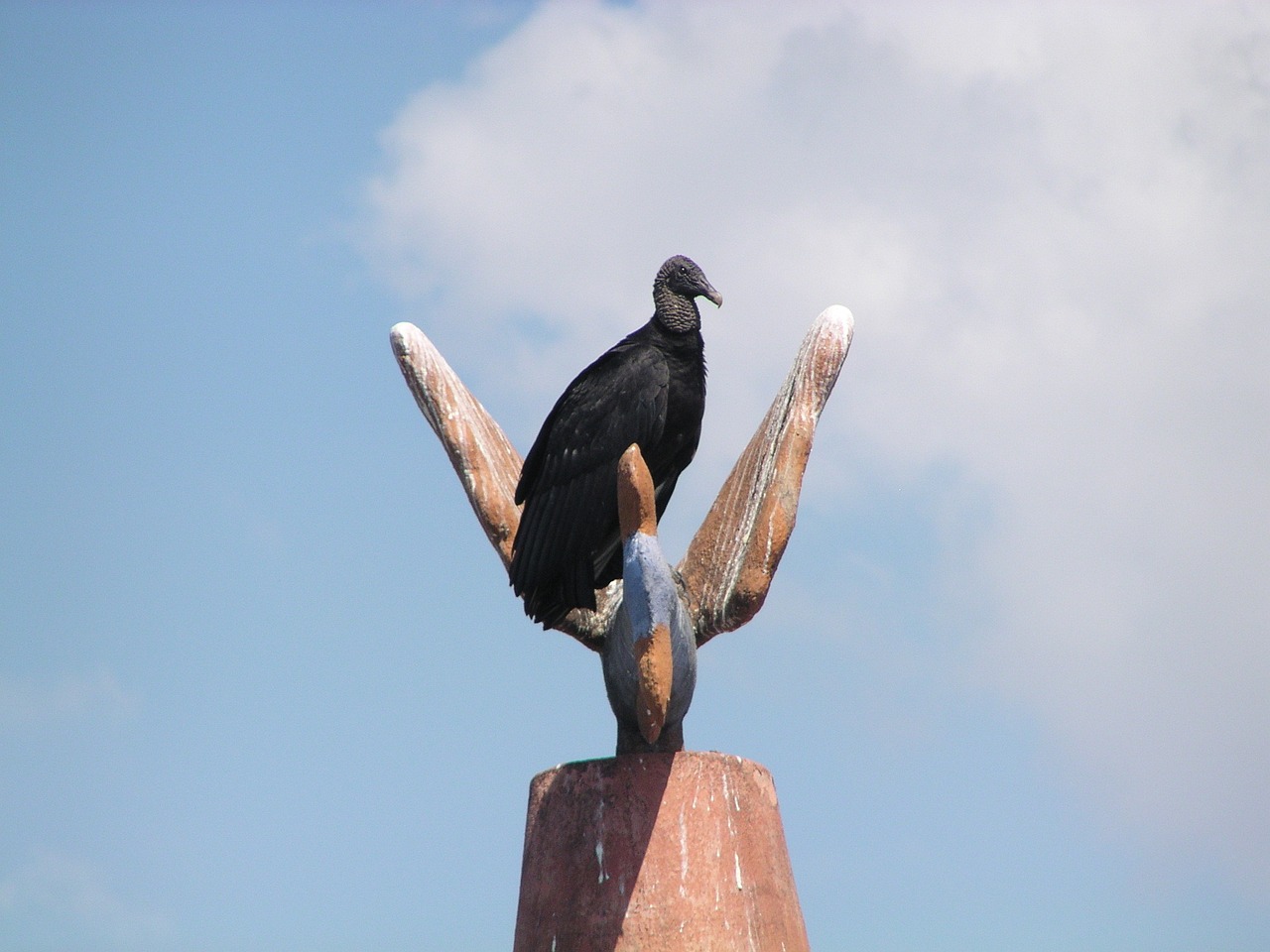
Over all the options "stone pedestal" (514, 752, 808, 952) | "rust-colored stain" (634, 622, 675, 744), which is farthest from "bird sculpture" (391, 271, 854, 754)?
"stone pedestal" (514, 752, 808, 952)

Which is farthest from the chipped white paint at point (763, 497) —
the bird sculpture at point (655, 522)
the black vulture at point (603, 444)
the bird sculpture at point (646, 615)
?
the bird sculpture at point (646, 615)

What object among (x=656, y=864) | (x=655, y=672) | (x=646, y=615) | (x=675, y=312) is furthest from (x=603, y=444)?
(x=656, y=864)

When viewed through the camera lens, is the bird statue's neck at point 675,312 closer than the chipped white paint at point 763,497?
No

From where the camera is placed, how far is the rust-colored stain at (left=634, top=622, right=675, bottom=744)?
8.02m

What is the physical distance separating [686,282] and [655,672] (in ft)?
7.68

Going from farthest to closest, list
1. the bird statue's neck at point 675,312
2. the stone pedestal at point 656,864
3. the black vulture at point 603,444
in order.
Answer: the bird statue's neck at point 675,312 → the black vulture at point 603,444 → the stone pedestal at point 656,864

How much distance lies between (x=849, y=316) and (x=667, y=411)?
4.48 feet

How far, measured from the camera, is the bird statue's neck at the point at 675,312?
9234mm

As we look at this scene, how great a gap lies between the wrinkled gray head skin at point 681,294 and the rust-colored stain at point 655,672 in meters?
1.92

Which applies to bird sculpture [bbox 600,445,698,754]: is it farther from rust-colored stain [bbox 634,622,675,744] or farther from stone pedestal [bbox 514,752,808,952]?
stone pedestal [bbox 514,752,808,952]

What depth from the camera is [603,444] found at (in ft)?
29.0

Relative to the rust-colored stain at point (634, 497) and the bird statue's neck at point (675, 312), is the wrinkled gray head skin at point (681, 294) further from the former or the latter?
the rust-colored stain at point (634, 497)

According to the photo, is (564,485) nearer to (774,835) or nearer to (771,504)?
(771,504)

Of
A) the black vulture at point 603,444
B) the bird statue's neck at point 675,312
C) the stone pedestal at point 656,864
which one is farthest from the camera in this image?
the bird statue's neck at point 675,312
